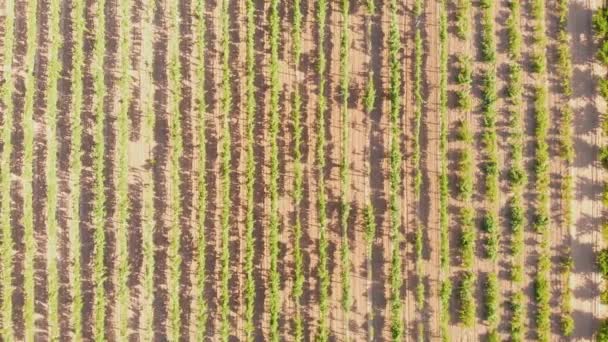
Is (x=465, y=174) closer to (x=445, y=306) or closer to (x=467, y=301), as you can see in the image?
(x=467, y=301)

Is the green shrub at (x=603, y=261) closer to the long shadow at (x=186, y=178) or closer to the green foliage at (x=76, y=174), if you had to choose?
the long shadow at (x=186, y=178)

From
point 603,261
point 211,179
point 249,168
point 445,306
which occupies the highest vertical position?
point 249,168

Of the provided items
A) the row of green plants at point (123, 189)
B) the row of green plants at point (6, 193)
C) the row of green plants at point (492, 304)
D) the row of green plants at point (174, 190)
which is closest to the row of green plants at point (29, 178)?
the row of green plants at point (6, 193)

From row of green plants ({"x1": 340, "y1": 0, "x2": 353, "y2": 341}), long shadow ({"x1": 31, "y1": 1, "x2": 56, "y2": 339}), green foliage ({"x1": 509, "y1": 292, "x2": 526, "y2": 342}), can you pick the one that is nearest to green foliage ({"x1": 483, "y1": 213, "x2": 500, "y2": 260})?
green foliage ({"x1": 509, "y1": 292, "x2": 526, "y2": 342})

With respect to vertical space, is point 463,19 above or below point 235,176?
above

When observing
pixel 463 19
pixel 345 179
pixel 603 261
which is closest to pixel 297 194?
pixel 345 179

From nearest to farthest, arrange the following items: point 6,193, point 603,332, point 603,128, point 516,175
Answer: point 603,332 → point 516,175 → point 603,128 → point 6,193
